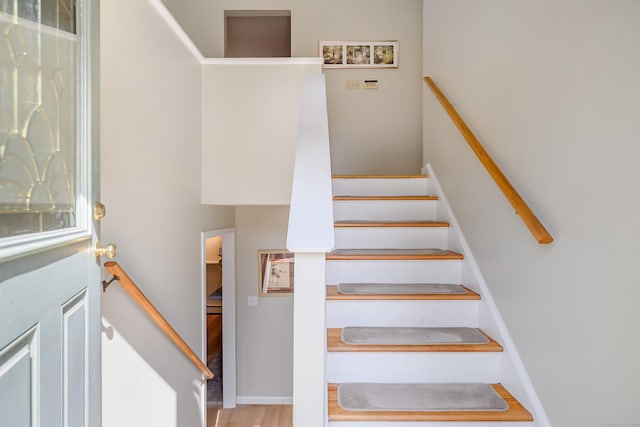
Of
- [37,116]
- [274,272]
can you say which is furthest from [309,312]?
[274,272]

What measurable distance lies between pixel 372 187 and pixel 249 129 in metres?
Answer: 1.04

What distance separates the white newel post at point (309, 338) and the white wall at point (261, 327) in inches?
134

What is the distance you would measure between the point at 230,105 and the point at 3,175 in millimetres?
2438

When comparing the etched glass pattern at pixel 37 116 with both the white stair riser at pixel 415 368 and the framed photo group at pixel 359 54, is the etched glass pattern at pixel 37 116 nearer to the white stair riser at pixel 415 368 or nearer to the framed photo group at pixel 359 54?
the white stair riser at pixel 415 368

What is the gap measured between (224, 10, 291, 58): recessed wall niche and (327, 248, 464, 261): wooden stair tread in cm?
363

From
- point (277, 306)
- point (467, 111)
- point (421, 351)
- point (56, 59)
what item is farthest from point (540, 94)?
point (277, 306)

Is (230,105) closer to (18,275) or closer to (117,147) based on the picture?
(117,147)

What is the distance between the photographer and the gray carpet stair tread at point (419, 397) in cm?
160

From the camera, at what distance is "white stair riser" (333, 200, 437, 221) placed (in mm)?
2846

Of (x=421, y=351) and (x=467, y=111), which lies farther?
(x=467, y=111)

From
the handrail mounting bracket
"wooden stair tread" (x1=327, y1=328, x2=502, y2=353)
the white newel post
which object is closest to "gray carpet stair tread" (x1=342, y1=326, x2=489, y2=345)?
"wooden stair tread" (x1=327, y1=328, x2=502, y2=353)

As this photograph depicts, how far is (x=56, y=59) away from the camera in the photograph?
89cm

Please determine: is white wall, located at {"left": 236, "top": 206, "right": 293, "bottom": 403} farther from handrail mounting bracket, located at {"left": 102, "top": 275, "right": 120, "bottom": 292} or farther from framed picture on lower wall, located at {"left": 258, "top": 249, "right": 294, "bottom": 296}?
handrail mounting bracket, located at {"left": 102, "top": 275, "right": 120, "bottom": 292}

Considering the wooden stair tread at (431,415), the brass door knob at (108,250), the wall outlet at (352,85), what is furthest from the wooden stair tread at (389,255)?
the wall outlet at (352,85)
